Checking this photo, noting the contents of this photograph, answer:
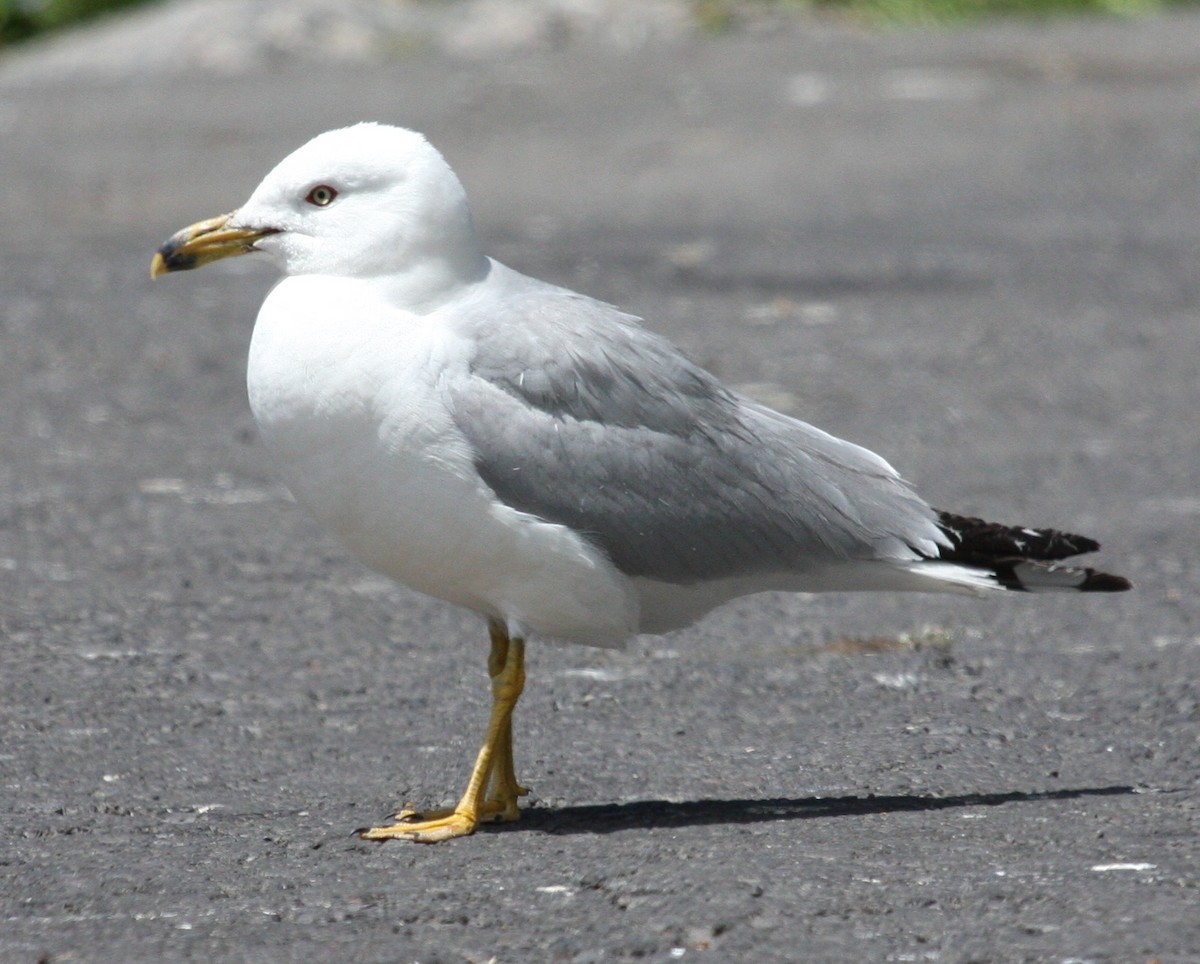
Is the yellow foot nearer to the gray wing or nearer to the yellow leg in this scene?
the yellow leg

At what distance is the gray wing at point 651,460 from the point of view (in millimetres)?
3795

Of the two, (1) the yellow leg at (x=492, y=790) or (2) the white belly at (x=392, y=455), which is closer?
(2) the white belly at (x=392, y=455)

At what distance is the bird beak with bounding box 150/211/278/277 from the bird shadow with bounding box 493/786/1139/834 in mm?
1302

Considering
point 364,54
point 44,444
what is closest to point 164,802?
point 44,444

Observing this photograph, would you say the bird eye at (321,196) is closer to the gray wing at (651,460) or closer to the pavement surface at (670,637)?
the gray wing at (651,460)

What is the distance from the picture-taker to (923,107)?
13094mm

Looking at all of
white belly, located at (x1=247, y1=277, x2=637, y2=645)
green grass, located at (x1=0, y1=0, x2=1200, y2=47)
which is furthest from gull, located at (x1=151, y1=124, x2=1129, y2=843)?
green grass, located at (x1=0, y1=0, x2=1200, y2=47)

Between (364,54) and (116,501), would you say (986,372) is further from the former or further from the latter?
(364,54)

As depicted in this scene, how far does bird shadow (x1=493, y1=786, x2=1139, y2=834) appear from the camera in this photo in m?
3.88

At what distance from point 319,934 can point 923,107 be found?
10.7 meters

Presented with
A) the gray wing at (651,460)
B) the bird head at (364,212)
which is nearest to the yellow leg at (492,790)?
the gray wing at (651,460)

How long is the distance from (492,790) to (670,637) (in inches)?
55.2

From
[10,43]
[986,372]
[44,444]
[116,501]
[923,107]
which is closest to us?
[116,501]

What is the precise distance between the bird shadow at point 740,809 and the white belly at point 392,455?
43cm
